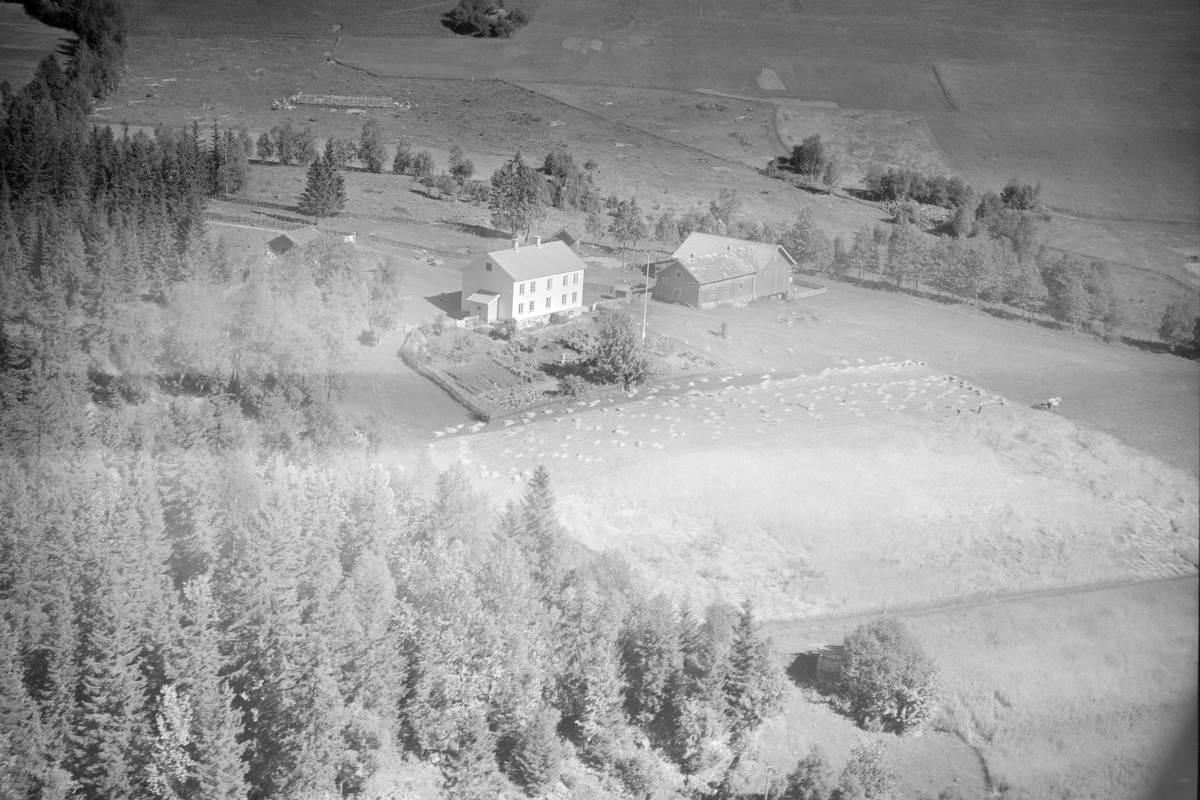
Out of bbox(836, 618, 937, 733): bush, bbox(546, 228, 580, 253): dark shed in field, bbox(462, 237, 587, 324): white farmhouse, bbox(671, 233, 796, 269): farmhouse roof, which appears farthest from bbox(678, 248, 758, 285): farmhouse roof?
bbox(836, 618, 937, 733): bush

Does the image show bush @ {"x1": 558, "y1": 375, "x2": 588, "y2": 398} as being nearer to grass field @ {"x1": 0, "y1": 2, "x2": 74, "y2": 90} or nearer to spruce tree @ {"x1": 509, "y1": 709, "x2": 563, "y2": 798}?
spruce tree @ {"x1": 509, "y1": 709, "x2": 563, "y2": 798}

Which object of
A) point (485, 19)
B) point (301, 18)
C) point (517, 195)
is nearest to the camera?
point (485, 19)

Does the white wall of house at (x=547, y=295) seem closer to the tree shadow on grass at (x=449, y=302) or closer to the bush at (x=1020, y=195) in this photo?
the tree shadow on grass at (x=449, y=302)

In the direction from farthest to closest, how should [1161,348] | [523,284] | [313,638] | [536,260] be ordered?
[536,260] < [523,284] < [1161,348] < [313,638]

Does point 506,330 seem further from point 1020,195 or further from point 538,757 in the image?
point 538,757

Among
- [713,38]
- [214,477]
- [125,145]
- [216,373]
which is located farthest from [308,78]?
A: [214,477]

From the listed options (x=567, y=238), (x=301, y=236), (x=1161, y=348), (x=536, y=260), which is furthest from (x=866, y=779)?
(x=567, y=238)
